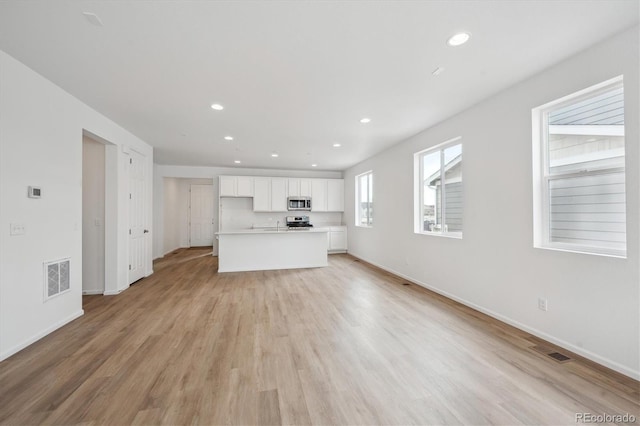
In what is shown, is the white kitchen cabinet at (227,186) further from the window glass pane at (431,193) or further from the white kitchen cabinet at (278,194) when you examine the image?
the window glass pane at (431,193)

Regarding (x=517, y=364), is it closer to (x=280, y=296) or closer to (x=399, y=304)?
(x=399, y=304)

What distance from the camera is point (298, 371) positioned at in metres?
2.07

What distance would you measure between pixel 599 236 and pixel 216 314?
4055 mm

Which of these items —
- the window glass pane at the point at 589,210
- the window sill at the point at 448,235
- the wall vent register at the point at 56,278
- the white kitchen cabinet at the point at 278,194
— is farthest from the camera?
the white kitchen cabinet at the point at 278,194

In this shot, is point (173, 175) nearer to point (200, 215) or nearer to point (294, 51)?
point (200, 215)

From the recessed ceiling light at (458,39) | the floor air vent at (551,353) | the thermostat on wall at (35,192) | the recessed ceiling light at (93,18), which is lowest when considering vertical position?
the floor air vent at (551,353)

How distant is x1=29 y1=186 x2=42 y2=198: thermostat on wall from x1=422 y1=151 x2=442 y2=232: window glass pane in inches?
200

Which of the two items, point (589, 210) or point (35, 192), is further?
point (35, 192)

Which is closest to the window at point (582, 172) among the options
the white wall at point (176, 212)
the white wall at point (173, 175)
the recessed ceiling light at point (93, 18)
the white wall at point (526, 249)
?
the white wall at point (526, 249)

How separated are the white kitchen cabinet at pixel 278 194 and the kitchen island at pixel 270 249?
208cm

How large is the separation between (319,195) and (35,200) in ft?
20.6

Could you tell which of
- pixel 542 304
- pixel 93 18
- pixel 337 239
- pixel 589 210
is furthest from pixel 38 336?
pixel 337 239

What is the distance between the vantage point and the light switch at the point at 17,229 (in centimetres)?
235

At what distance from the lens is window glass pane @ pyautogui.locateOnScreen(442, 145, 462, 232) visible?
379 centimetres
